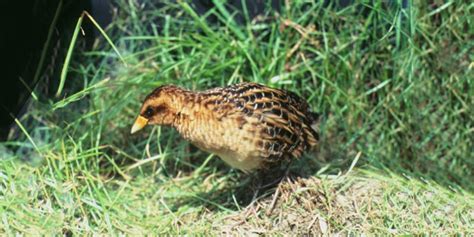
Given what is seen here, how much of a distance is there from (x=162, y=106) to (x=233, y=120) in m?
0.32

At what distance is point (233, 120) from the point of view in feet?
12.8

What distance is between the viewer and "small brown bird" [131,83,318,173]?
3.89 m

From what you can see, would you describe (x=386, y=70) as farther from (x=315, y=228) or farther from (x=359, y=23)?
(x=315, y=228)

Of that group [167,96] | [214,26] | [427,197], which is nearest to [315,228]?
[427,197]

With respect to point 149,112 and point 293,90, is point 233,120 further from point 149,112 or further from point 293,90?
point 293,90

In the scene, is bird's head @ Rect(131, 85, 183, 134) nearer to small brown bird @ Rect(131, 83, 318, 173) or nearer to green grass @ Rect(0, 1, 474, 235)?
small brown bird @ Rect(131, 83, 318, 173)

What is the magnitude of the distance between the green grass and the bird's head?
0.44 meters

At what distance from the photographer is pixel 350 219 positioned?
401 centimetres

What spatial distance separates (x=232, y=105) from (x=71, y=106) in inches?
51.5

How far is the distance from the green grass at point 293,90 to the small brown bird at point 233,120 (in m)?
0.28

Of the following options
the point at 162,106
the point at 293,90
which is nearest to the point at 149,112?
the point at 162,106

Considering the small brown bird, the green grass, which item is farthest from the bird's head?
the green grass

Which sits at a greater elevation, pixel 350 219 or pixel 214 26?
pixel 214 26

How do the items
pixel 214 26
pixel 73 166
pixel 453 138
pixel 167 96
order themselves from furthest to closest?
pixel 214 26 → pixel 453 138 → pixel 73 166 → pixel 167 96
